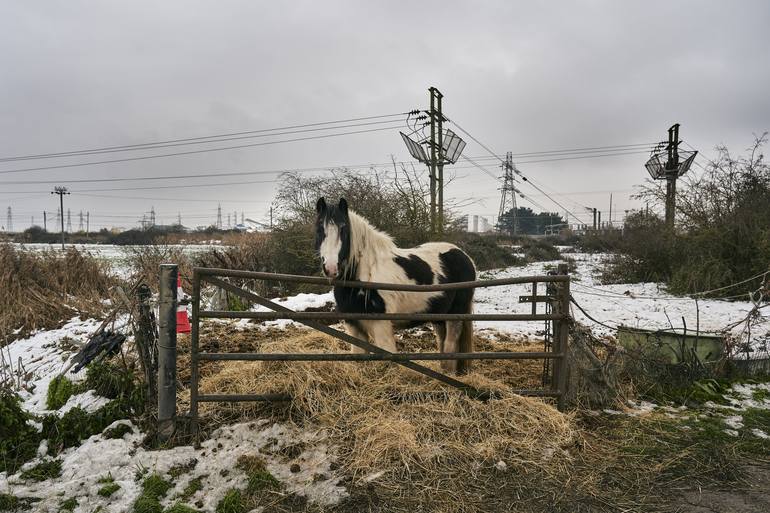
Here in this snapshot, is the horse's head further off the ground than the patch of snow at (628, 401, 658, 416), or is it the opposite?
the horse's head

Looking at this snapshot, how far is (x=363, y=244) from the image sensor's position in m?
3.77

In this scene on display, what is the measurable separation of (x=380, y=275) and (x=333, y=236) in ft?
2.23

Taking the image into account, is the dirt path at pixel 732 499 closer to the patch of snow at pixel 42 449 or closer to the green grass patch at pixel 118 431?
the green grass patch at pixel 118 431

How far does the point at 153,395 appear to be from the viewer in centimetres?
326

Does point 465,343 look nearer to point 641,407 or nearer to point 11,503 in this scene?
point 641,407

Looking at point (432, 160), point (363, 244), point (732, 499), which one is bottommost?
point (732, 499)

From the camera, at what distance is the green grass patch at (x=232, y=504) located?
234 cm

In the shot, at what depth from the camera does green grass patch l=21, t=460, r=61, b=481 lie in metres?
2.66

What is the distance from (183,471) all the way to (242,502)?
0.58 m

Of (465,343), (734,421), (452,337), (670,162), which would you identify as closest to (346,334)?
(452,337)

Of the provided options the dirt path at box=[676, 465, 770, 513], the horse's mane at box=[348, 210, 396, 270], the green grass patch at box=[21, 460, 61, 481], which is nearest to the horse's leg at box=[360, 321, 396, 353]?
the horse's mane at box=[348, 210, 396, 270]

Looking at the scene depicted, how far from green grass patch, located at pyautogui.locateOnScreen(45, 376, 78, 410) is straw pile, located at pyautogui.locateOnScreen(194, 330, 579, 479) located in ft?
3.80

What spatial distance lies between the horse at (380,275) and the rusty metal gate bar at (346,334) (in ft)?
0.94

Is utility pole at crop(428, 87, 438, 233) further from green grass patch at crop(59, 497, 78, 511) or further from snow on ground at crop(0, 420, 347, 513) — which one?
green grass patch at crop(59, 497, 78, 511)
